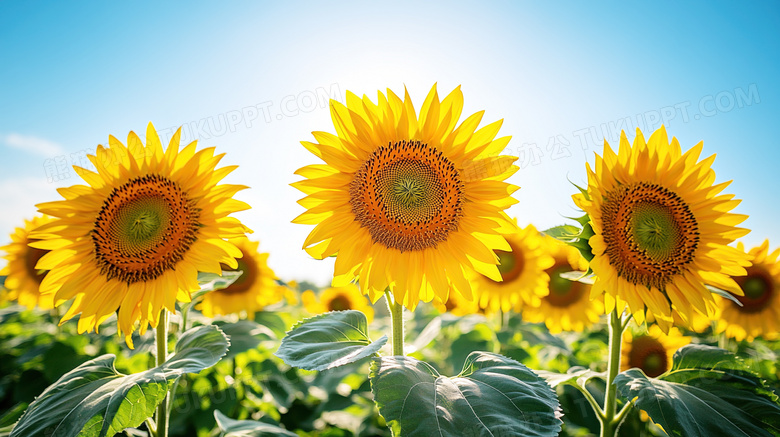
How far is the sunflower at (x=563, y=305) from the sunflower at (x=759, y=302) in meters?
1.50

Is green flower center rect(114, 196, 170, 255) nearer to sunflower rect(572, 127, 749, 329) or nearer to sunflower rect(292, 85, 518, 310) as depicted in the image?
sunflower rect(292, 85, 518, 310)

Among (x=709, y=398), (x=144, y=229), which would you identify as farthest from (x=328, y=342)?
(x=709, y=398)

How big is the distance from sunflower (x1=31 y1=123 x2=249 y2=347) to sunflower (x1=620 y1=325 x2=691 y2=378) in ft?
12.8

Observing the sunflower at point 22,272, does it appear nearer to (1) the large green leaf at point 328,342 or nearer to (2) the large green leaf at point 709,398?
(1) the large green leaf at point 328,342

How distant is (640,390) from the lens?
1815mm

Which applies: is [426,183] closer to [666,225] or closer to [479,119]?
[479,119]

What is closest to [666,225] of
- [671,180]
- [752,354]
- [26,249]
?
[671,180]

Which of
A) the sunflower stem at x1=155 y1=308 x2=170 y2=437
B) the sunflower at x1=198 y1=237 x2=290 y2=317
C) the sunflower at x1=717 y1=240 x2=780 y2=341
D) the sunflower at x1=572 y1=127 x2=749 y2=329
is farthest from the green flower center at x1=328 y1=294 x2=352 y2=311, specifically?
the sunflower at x1=717 y1=240 x2=780 y2=341

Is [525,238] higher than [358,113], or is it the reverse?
[358,113]

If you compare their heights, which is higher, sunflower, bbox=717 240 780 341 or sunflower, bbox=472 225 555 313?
→ sunflower, bbox=472 225 555 313

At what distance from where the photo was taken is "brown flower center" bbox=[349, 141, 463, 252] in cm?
218

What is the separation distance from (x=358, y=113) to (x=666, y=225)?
1.82m

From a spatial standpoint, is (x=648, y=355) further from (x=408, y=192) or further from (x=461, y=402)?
(x=461, y=402)

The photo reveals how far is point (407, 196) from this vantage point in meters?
2.30
